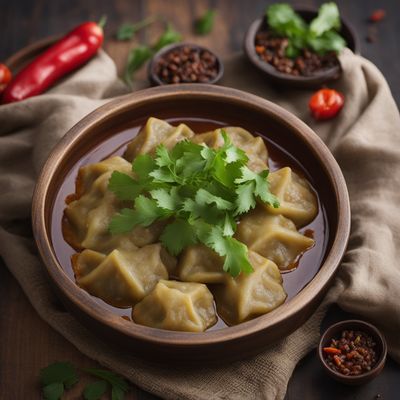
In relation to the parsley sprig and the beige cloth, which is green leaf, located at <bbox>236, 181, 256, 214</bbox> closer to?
the parsley sprig

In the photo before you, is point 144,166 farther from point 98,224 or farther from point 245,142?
point 245,142

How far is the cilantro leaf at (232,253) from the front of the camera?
15.8 ft

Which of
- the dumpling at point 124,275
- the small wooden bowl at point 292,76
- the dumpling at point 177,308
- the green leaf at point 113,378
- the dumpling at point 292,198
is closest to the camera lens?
the dumpling at point 177,308

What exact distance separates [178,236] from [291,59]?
8.06 ft

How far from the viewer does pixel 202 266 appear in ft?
16.4

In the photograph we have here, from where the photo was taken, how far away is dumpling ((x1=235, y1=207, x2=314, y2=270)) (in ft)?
16.7

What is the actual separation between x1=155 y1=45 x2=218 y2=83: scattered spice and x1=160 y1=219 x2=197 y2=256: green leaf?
192cm

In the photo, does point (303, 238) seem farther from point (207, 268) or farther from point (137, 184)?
point (137, 184)

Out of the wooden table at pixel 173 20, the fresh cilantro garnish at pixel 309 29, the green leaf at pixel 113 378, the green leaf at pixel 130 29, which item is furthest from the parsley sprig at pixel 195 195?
the green leaf at pixel 130 29

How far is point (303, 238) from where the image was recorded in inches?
204

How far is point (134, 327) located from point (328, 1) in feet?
14.0

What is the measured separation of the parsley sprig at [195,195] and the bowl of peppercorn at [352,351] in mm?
809

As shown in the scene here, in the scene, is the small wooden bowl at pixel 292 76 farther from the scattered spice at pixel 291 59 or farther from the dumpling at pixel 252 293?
the dumpling at pixel 252 293

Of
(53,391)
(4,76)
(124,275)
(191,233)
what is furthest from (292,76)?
(53,391)
